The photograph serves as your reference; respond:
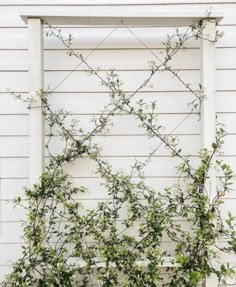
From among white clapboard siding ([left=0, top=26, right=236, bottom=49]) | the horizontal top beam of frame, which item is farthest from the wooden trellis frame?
white clapboard siding ([left=0, top=26, right=236, bottom=49])

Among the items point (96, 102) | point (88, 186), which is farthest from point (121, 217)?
point (96, 102)

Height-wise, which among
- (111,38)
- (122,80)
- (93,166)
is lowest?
(93,166)

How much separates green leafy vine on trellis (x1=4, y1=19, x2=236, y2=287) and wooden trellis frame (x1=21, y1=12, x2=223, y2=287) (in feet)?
0.16

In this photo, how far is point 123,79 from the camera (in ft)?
8.05

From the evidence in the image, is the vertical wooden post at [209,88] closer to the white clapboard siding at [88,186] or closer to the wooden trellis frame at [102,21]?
the wooden trellis frame at [102,21]

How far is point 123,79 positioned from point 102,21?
1.20 ft

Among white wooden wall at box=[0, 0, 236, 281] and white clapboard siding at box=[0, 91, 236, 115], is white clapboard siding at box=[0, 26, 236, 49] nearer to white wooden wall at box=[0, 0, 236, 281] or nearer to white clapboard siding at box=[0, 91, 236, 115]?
white wooden wall at box=[0, 0, 236, 281]

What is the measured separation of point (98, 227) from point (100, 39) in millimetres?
1134

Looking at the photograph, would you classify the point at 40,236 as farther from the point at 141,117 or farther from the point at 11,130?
the point at 141,117

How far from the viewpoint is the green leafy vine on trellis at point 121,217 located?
2.19 m

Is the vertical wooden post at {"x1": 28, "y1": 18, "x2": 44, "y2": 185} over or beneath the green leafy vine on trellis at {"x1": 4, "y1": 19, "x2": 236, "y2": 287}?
over

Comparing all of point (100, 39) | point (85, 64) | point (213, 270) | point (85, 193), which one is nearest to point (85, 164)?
point (85, 193)

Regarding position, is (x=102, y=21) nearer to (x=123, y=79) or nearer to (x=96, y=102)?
(x=123, y=79)

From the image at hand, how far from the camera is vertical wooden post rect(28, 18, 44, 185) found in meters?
2.27
